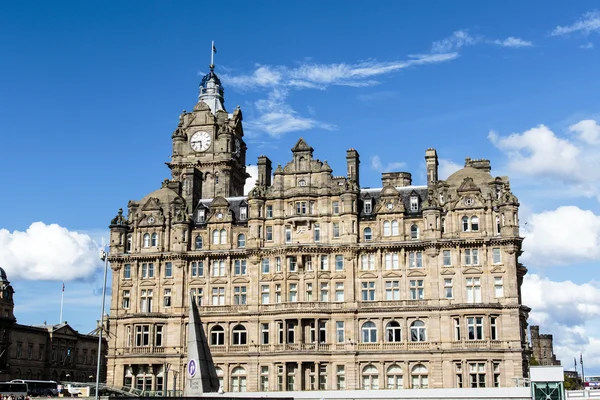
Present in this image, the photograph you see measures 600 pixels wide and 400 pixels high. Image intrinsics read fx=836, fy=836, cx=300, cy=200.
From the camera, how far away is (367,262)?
8456cm

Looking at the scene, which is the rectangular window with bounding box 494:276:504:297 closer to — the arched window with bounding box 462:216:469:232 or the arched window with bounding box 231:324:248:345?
the arched window with bounding box 462:216:469:232

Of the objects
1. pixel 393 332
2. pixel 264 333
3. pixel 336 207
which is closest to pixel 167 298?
pixel 264 333

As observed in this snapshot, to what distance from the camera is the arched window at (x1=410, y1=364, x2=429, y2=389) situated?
80.2 m

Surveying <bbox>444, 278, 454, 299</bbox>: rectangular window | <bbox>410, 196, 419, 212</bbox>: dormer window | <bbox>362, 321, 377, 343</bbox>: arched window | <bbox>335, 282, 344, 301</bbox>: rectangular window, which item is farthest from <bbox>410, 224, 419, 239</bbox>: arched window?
Result: <bbox>362, 321, 377, 343</bbox>: arched window

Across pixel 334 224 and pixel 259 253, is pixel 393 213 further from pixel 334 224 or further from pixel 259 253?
pixel 259 253

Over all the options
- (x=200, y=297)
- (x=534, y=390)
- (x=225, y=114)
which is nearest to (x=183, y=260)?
(x=200, y=297)

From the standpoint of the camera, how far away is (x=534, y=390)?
5438 centimetres

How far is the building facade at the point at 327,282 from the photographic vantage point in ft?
264

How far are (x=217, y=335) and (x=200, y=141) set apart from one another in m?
32.2

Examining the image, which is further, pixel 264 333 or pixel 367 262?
pixel 264 333

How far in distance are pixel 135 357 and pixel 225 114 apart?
39.1 m

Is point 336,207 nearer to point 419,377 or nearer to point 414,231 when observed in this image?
point 414,231

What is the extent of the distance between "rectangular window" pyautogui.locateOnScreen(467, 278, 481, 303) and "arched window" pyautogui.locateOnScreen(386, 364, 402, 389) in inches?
378

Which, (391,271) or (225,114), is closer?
(391,271)
